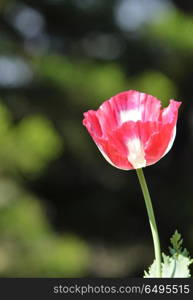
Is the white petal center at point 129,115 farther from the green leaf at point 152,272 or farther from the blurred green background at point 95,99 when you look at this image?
the blurred green background at point 95,99

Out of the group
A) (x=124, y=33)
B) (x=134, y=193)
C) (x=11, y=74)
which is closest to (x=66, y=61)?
(x=11, y=74)

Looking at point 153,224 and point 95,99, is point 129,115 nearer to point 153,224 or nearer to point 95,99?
point 153,224

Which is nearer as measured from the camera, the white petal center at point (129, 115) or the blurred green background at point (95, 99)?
the white petal center at point (129, 115)

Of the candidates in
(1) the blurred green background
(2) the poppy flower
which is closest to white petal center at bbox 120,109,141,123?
(2) the poppy flower

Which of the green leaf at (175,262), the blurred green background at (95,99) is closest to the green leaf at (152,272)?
the green leaf at (175,262)

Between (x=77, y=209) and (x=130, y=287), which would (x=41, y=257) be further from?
(x=130, y=287)

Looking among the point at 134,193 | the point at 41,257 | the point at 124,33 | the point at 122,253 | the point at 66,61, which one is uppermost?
the point at 124,33

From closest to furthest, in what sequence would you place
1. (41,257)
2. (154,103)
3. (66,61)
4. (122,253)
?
(154,103)
(41,257)
(66,61)
(122,253)

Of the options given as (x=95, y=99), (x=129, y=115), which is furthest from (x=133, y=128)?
(x=95, y=99)
